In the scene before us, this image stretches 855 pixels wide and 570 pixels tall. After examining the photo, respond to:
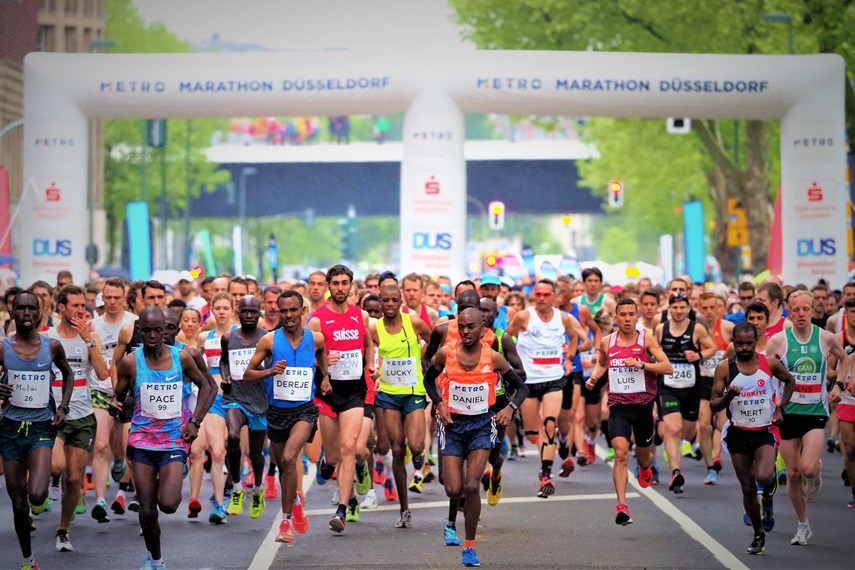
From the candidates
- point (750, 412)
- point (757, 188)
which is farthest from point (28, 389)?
point (757, 188)

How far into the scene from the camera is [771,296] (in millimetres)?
14172

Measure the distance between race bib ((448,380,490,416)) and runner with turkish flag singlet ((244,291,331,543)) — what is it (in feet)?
3.99

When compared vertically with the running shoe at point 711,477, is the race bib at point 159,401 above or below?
above

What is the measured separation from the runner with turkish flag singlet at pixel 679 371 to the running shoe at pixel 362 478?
2.99 m

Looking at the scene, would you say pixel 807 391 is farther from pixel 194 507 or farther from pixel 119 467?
pixel 119 467

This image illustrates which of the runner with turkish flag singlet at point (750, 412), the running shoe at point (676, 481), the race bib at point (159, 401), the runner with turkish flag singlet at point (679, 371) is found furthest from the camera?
the runner with turkish flag singlet at point (679, 371)

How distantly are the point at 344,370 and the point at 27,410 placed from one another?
2763mm

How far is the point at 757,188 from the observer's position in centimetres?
3941

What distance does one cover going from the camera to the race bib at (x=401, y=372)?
12.6 metres

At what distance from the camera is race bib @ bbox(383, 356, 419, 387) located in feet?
41.3

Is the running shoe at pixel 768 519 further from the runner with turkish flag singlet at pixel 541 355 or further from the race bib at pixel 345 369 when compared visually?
the race bib at pixel 345 369

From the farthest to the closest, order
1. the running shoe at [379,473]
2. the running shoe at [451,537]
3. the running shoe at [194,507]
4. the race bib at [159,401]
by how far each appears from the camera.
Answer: the running shoe at [379,473] < the running shoe at [194,507] < the running shoe at [451,537] < the race bib at [159,401]

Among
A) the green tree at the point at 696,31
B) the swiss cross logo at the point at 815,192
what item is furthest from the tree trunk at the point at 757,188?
the swiss cross logo at the point at 815,192

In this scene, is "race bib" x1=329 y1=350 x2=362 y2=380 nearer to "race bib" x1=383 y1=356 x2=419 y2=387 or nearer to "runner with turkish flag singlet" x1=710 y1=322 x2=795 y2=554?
"race bib" x1=383 y1=356 x2=419 y2=387
